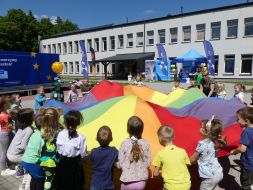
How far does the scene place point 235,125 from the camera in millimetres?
4996

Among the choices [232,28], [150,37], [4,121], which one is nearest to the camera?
[4,121]

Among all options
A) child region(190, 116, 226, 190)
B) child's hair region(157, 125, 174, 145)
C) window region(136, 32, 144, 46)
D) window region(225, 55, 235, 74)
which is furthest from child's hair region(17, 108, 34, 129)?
window region(136, 32, 144, 46)

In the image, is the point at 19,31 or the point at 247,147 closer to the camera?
the point at 247,147

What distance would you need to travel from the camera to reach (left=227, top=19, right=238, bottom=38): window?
26.4 m

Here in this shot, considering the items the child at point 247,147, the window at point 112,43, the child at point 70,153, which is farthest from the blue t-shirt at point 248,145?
the window at point 112,43

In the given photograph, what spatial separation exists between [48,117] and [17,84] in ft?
50.1

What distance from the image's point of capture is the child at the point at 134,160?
3.16m

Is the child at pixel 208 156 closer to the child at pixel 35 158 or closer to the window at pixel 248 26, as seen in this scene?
the child at pixel 35 158

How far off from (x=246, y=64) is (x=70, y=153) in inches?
1017

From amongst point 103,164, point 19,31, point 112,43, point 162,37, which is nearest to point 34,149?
point 103,164

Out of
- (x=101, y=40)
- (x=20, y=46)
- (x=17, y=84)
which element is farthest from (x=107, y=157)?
(x=20, y=46)

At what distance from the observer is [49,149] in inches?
145

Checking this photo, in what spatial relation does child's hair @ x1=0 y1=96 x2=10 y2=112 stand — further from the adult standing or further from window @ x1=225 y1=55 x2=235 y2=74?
window @ x1=225 y1=55 x2=235 y2=74

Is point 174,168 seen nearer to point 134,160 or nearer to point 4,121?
point 134,160
